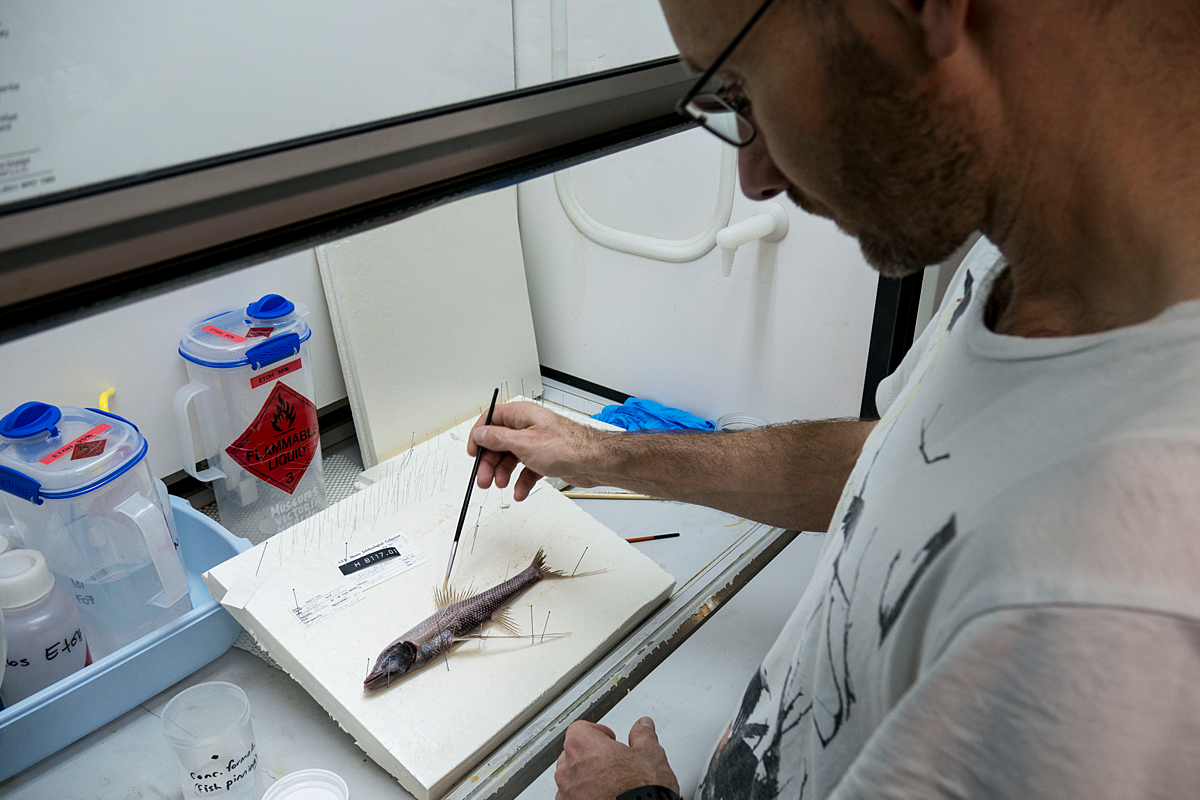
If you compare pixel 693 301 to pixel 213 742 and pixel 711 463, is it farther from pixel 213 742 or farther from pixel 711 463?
pixel 213 742

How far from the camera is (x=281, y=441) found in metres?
1.18

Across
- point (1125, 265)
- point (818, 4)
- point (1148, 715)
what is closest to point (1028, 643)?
point (1148, 715)

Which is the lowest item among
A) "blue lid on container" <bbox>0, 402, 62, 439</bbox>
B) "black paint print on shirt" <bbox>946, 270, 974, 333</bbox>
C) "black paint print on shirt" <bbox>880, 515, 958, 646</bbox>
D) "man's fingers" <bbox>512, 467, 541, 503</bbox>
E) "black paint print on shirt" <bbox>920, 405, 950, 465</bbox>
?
"man's fingers" <bbox>512, 467, 541, 503</bbox>

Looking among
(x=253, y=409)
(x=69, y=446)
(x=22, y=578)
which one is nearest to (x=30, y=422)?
(x=69, y=446)

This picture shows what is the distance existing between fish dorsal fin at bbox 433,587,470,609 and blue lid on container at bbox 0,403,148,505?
0.39 m

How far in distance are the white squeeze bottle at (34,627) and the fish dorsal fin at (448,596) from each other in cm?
39

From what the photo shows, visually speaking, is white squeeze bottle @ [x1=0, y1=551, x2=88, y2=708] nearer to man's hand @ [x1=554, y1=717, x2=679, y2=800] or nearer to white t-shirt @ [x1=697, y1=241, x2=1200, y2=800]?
man's hand @ [x1=554, y1=717, x2=679, y2=800]

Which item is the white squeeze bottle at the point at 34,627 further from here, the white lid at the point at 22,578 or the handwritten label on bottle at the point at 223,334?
the handwritten label on bottle at the point at 223,334

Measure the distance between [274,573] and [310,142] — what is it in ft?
2.00

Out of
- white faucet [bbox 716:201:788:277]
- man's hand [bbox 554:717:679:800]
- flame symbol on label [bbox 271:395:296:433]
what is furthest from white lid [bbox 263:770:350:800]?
white faucet [bbox 716:201:788:277]

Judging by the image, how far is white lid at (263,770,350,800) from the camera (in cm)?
77

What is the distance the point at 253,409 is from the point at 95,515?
0.26 metres

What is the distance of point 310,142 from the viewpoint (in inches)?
21.2

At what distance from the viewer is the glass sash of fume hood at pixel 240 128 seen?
427 mm
